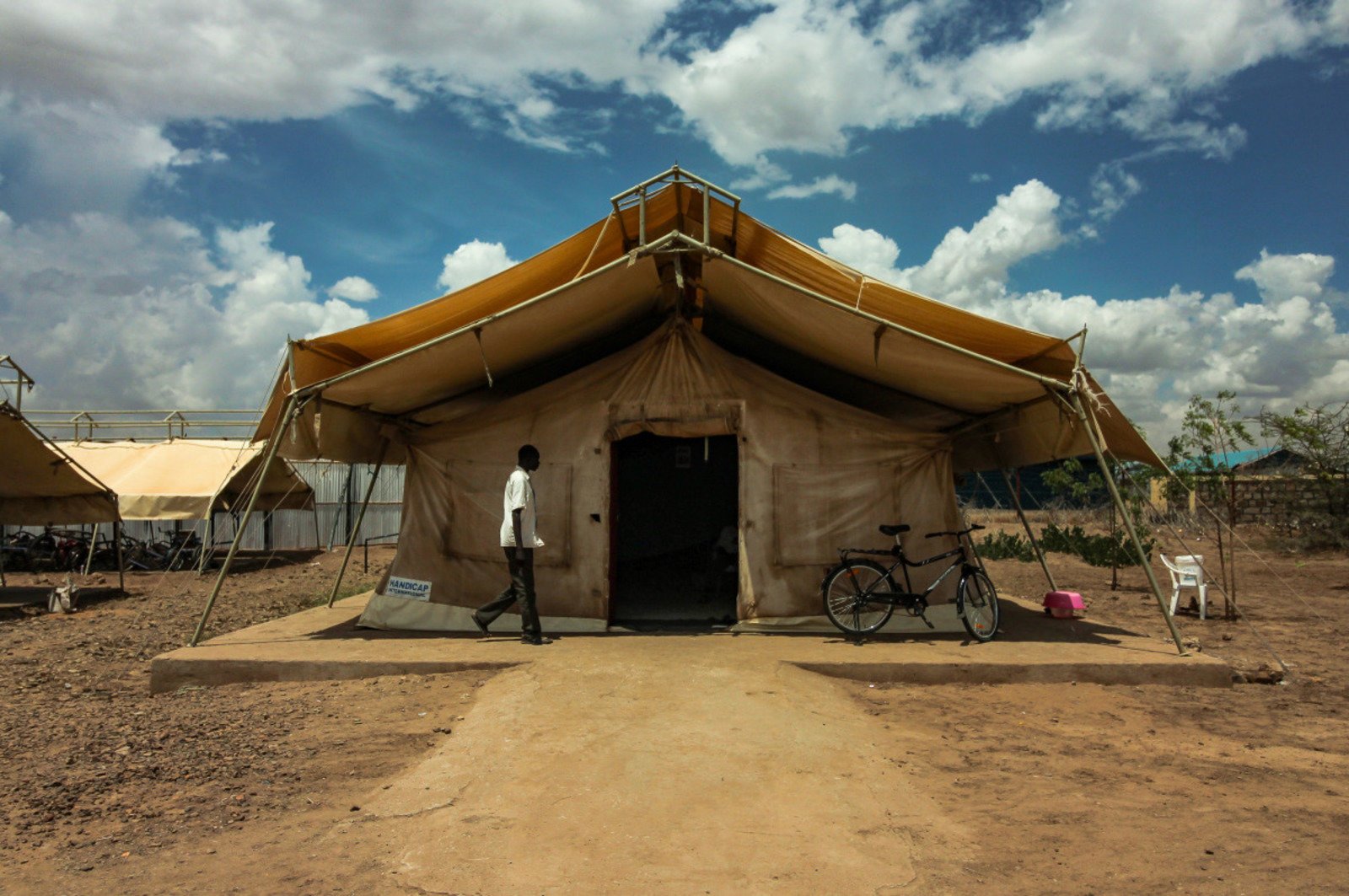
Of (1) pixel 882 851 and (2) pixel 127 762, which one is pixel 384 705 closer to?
(2) pixel 127 762

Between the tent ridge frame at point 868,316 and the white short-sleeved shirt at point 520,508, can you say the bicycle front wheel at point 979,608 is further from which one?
the white short-sleeved shirt at point 520,508

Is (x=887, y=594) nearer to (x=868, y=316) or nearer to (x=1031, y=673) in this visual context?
(x=1031, y=673)

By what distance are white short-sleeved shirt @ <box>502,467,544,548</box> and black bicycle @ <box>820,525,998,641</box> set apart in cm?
248

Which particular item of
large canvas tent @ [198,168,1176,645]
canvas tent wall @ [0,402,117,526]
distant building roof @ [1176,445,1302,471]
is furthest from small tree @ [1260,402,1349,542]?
canvas tent wall @ [0,402,117,526]

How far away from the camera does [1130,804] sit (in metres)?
3.99

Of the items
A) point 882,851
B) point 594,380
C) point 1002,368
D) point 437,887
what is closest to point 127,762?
point 437,887

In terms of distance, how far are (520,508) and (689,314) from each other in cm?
247

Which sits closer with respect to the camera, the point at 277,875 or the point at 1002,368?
the point at 277,875

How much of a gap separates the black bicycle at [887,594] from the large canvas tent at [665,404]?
1.25 ft

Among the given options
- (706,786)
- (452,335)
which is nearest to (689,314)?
(452,335)

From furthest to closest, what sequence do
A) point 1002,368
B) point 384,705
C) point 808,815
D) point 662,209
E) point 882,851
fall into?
point 662,209
point 1002,368
point 384,705
point 808,815
point 882,851

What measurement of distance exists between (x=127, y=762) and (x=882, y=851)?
3.90m

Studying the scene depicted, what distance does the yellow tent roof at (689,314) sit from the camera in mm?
6359

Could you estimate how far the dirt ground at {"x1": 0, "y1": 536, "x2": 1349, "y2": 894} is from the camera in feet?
10.8
